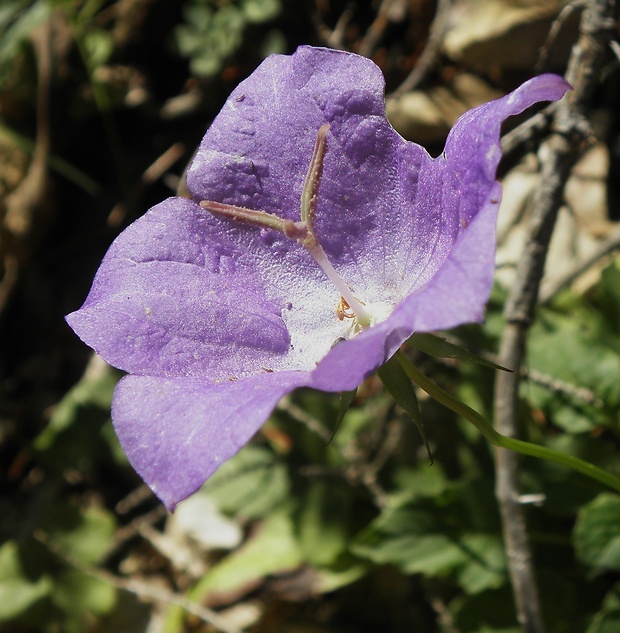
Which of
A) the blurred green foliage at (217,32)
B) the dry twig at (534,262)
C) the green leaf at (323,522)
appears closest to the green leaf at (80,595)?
the green leaf at (323,522)

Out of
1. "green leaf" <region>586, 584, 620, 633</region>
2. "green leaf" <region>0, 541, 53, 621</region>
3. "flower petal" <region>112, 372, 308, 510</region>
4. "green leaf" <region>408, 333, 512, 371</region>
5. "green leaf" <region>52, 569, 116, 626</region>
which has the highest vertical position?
"flower petal" <region>112, 372, 308, 510</region>

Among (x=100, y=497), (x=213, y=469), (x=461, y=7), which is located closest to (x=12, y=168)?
(x=100, y=497)

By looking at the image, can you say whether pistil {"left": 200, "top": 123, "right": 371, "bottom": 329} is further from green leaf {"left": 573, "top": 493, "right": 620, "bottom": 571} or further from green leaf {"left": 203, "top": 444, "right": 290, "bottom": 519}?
green leaf {"left": 203, "top": 444, "right": 290, "bottom": 519}

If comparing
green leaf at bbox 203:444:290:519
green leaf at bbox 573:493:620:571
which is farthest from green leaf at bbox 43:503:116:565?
green leaf at bbox 573:493:620:571

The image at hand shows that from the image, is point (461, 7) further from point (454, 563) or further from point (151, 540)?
point (151, 540)

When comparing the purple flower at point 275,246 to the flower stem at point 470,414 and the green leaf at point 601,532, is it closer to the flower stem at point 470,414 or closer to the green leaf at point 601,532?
the flower stem at point 470,414

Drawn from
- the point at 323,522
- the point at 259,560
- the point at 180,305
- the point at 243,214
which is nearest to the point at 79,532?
the point at 259,560
